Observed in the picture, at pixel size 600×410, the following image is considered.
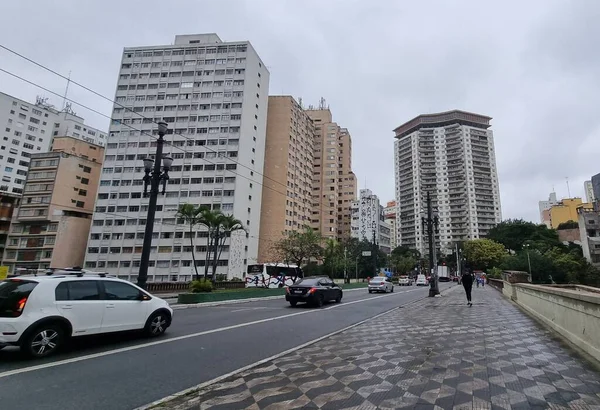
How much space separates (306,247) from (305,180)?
46.0 meters

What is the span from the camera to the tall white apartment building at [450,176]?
12606 centimetres

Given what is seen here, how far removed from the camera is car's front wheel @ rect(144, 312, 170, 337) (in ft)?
25.5

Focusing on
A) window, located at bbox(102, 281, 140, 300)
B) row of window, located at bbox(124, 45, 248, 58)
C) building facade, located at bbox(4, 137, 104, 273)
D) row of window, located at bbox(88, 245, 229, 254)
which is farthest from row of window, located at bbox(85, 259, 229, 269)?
window, located at bbox(102, 281, 140, 300)

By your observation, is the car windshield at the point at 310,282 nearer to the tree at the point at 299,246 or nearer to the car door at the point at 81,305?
the car door at the point at 81,305

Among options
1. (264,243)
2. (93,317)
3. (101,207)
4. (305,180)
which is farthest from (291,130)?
(93,317)

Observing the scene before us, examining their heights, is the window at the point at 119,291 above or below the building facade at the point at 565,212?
below

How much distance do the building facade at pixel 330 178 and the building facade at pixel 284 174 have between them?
6428 mm

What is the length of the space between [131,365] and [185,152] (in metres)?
65.1

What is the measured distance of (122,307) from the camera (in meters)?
7.19

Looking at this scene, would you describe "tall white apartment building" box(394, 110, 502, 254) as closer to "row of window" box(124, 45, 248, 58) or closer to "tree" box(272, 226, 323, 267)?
"row of window" box(124, 45, 248, 58)

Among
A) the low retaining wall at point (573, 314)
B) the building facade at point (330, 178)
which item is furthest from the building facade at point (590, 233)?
the low retaining wall at point (573, 314)

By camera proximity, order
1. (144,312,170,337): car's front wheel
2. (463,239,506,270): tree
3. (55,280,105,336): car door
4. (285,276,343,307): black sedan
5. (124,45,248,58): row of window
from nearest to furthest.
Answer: (55,280,105,336): car door < (144,312,170,337): car's front wheel < (285,276,343,307): black sedan < (124,45,248,58): row of window < (463,239,506,270): tree

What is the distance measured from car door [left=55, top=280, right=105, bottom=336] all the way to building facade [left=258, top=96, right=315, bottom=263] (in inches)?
2443

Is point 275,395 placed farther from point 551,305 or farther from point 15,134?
point 15,134
